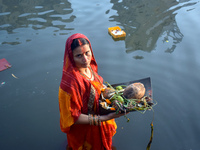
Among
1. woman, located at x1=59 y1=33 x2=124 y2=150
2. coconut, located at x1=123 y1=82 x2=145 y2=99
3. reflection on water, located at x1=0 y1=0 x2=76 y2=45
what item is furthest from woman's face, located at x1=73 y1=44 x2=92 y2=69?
reflection on water, located at x1=0 y1=0 x2=76 y2=45

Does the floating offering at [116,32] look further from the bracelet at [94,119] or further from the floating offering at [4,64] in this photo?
the bracelet at [94,119]

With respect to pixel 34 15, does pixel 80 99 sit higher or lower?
higher

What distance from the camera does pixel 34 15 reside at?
272 inches

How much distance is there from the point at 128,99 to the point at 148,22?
468cm

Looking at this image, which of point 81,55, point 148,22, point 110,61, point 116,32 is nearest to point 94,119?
point 81,55

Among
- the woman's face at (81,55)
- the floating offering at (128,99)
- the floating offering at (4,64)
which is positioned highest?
the woman's face at (81,55)

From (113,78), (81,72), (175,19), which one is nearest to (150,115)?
(113,78)

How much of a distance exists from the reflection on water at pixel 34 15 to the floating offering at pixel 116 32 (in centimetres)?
126

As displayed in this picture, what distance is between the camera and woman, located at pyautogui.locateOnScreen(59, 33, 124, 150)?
1.87 metres

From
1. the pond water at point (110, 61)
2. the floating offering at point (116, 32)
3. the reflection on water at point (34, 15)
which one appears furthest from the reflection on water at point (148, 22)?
the reflection on water at point (34, 15)

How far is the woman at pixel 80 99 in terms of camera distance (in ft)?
6.12

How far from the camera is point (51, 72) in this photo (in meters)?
4.57

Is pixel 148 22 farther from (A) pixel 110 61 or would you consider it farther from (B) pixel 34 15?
(B) pixel 34 15

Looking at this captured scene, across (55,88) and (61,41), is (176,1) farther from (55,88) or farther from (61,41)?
(55,88)
